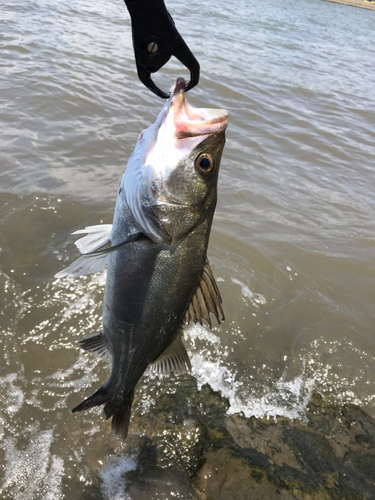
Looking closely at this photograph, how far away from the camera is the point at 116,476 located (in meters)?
2.88

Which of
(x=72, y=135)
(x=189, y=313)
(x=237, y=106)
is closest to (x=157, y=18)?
(x=189, y=313)

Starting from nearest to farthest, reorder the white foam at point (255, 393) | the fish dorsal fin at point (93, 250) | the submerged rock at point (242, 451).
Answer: the fish dorsal fin at point (93, 250)
the submerged rock at point (242, 451)
the white foam at point (255, 393)

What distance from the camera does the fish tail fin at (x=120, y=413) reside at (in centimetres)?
238

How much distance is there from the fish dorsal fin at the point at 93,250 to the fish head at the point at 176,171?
6.5 inches

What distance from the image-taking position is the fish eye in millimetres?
2002

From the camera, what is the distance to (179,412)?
10.8 ft

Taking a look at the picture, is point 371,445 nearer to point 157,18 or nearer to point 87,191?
point 157,18

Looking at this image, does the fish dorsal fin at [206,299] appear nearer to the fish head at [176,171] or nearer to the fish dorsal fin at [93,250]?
the fish head at [176,171]

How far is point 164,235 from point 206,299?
44cm

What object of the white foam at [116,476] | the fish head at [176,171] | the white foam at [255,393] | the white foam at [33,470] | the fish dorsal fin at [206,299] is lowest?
the white foam at [255,393]

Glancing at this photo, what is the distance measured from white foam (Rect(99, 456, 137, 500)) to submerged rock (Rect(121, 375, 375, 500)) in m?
0.05

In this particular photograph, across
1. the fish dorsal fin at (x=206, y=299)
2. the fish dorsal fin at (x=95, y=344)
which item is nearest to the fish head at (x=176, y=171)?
the fish dorsal fin at (x=206, y=299)

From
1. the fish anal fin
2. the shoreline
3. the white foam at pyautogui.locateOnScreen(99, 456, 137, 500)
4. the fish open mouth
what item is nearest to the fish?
the fish open mouth

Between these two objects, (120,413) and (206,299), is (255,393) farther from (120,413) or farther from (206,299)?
(206,299)
